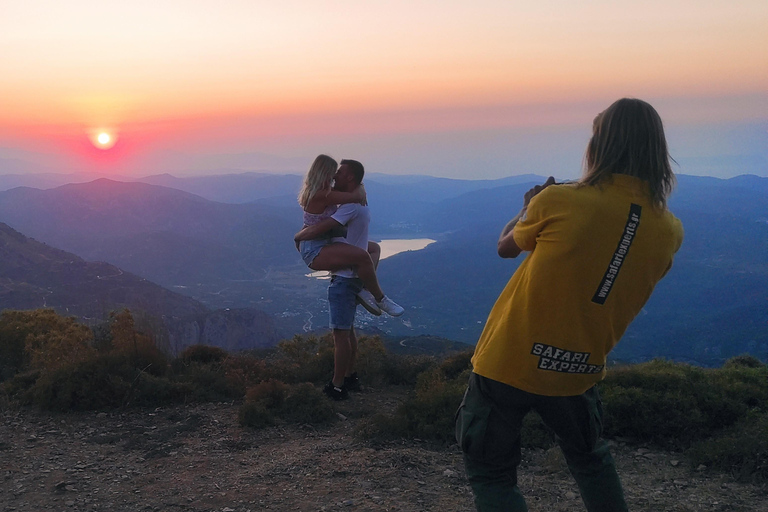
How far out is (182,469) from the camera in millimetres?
4137

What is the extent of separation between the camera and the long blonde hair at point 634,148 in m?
2.12

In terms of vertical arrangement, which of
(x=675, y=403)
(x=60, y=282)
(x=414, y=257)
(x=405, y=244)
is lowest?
(x=414, y=257)

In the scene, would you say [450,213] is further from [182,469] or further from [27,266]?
[182,469]

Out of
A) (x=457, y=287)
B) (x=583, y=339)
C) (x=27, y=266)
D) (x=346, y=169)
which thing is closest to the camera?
(x=583, y=339)

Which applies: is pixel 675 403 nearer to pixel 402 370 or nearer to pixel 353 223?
pixel 402 370

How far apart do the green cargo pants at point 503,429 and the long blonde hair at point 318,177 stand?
323 centimetres

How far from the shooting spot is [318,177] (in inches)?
205

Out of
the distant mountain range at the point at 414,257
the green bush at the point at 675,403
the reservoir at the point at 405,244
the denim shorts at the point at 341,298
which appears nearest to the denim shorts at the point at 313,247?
the denim shorts at the point at 341,298

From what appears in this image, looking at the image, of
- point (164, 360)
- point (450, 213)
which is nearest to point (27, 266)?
point (164, 360)

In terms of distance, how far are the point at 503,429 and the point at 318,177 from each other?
3451 mm

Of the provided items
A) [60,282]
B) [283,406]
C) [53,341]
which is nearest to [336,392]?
[283,406]

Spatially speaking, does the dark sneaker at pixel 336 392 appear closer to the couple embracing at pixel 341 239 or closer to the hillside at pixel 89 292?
the couple embracing at pixel 341 239

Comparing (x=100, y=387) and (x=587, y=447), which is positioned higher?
(x=587, y=447)

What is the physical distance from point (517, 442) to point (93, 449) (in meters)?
3.65
